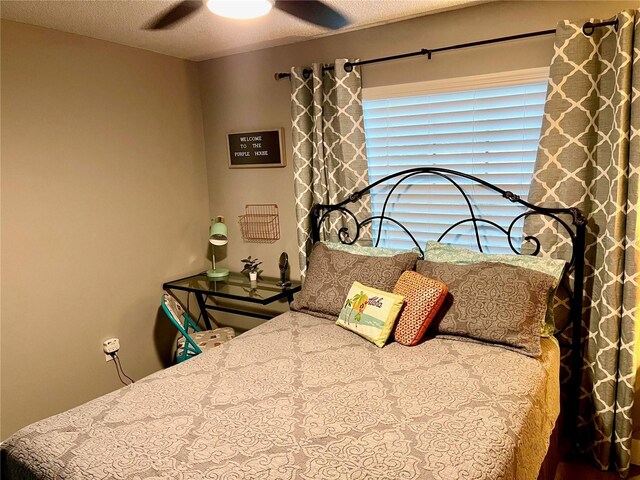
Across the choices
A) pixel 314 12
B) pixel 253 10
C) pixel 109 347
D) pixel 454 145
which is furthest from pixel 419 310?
pixel 109 347

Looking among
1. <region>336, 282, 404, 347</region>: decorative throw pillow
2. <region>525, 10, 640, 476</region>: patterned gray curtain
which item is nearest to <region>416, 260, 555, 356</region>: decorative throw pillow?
<region>336, 282, 404, 347</region>: decorative throw pillow

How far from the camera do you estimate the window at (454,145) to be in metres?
2.54

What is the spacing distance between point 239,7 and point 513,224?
1.73 meters

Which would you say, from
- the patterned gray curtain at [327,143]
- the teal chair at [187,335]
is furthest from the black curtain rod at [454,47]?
the teal chair at [187,335]

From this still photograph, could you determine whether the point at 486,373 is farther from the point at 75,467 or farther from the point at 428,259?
the point at 75,467

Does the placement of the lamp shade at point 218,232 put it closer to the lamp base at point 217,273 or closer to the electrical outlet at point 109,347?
the lamp base at point 217,273

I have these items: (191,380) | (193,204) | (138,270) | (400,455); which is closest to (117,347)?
(138,270)

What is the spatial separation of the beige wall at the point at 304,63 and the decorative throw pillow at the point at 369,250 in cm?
56

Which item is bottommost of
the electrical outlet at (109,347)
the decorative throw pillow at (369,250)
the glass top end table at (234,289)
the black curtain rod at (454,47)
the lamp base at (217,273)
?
the electrical outlet at (109,347)

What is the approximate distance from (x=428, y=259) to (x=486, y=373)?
85cm

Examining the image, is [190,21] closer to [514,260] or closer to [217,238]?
[217,238]

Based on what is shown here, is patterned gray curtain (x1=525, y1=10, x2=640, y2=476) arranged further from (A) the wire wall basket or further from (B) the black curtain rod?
(A) the wire wall basket

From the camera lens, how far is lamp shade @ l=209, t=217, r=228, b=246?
348 cm

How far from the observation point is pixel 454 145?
2744 millimetres
